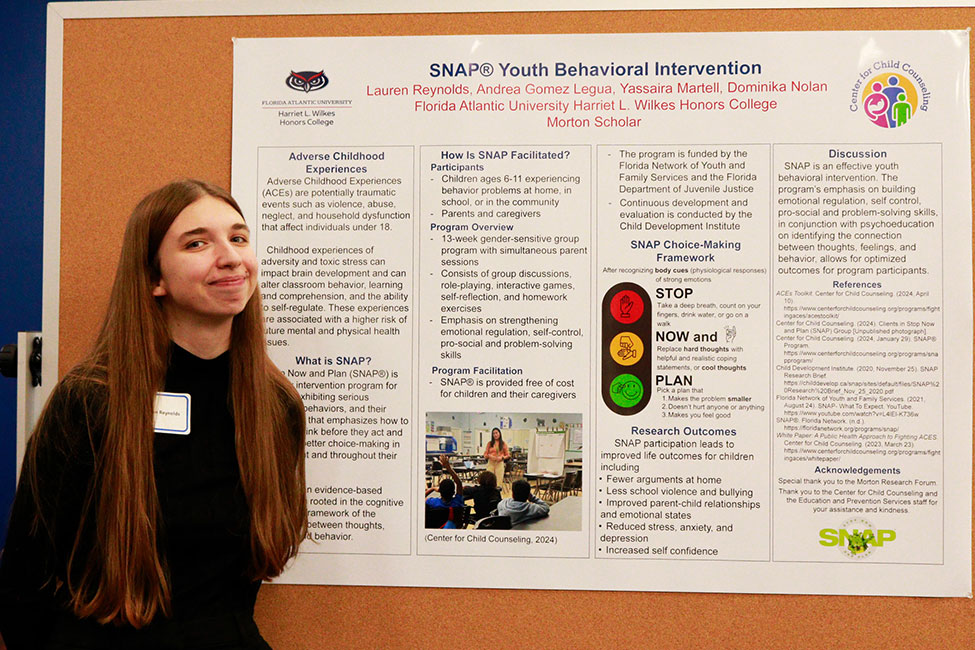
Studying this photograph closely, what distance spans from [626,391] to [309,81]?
0.99 m

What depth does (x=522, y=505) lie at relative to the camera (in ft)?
4.93

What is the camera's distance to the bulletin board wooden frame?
4.84 ft

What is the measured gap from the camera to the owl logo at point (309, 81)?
154cm

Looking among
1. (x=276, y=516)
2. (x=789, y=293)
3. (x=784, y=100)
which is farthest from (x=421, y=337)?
(x=784, y=100)

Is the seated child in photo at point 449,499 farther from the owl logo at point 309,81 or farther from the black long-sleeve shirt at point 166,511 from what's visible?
the owl logo at point 309,81

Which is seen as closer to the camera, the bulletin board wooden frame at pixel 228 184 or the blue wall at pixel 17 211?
the bulletin board wooden frame at pixel 228 184

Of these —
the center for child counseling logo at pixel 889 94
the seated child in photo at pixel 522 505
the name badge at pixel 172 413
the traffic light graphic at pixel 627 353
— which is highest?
the center for child counseling logo at pixel 889 94

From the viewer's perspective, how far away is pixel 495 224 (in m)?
1.53

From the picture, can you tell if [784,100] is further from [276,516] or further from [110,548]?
[110,548]

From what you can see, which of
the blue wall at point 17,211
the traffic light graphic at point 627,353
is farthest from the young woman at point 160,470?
the blue wall at point 17,211

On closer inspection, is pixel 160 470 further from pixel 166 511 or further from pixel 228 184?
pixel 228 184

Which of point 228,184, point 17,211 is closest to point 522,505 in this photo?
point 228,184

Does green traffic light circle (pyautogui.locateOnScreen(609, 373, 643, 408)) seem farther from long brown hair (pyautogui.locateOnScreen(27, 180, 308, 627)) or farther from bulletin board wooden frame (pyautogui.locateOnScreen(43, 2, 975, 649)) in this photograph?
long brown hair (pyautogui.locateOnScreen(27, 180, 308, 627))

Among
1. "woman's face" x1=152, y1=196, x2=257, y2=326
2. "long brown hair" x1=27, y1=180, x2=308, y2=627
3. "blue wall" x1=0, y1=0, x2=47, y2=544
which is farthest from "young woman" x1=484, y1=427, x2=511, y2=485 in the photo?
"blue wall" x1=0, y1=0, x2=47, y2=544
